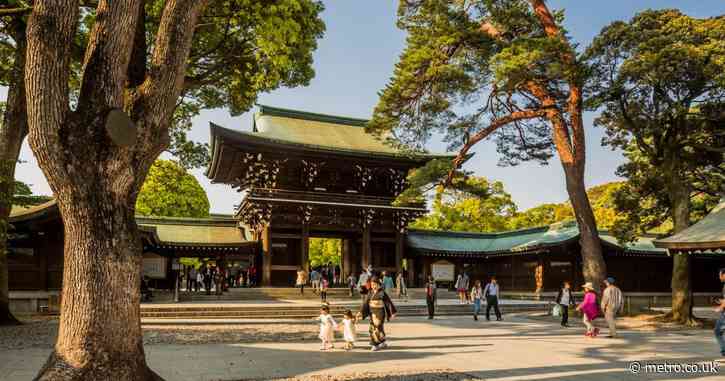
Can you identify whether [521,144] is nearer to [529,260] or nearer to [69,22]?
[529,260]

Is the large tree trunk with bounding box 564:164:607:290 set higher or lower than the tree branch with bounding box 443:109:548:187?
lower

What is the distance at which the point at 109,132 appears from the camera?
634cm

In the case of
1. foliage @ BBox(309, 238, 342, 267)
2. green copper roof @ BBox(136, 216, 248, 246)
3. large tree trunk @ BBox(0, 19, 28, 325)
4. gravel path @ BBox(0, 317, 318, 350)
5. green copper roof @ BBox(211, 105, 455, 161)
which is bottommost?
gravel path @ BBox(0, 317, 318, 350)

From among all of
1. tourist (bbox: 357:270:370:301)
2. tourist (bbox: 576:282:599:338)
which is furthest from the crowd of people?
tourist (bbox: 576:282:599:338)

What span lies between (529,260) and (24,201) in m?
26.5

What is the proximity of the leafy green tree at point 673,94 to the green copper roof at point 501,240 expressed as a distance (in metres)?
12.3

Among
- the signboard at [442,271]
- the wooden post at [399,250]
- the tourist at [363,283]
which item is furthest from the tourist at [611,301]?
the signboard at [442,271]

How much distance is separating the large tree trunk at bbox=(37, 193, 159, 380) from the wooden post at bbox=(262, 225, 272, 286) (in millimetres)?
20280

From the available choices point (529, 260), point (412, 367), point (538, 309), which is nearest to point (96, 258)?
point (412, 367)

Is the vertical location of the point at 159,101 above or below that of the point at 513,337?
above

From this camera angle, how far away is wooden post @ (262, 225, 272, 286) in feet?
87.2

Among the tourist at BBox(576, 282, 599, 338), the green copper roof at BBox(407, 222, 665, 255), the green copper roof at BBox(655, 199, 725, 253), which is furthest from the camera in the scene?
the green copper roof at BBox(407, 222, 665, 255)

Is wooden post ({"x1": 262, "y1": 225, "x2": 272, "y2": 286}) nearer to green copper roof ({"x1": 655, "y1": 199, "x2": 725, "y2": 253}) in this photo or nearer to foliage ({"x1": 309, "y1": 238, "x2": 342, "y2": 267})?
green copper roof ({"x1": 655, "y1": 199, "x2": 725, "y2": 253})

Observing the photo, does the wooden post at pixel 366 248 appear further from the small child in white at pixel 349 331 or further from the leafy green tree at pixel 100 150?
the leafy green tree at pixel 100 150
